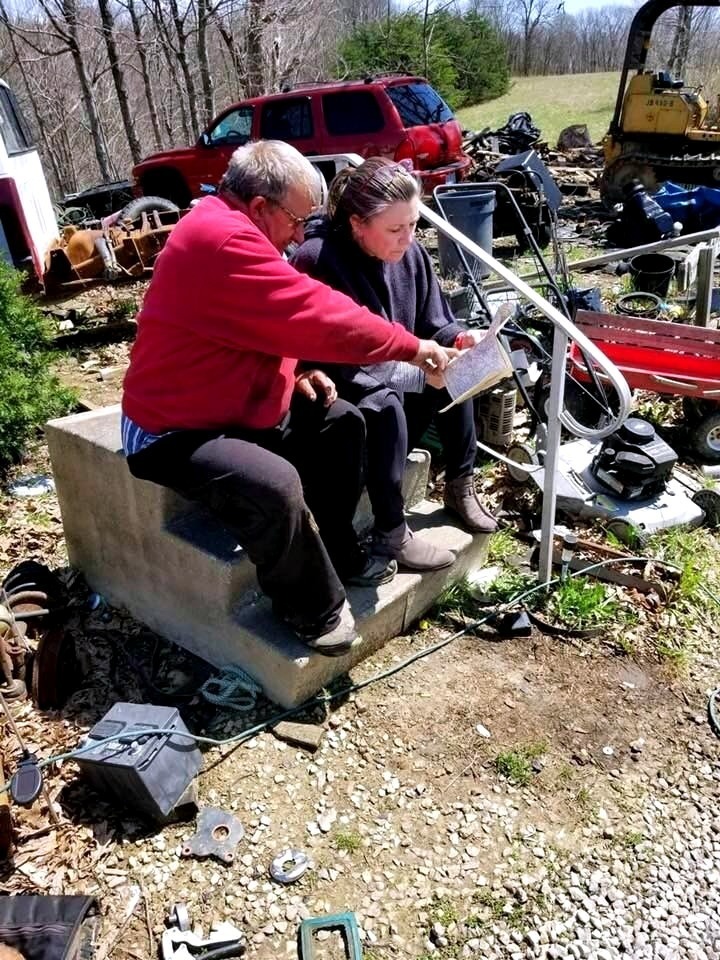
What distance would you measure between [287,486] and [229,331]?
1.58 feet

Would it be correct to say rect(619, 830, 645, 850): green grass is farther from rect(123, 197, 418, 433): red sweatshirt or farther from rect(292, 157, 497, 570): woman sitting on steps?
rect(123, 197, 418, 433): red sweatshirt

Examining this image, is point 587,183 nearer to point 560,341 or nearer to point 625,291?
point 625,291

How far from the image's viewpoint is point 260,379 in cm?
239

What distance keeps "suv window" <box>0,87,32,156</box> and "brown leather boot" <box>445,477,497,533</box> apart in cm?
617

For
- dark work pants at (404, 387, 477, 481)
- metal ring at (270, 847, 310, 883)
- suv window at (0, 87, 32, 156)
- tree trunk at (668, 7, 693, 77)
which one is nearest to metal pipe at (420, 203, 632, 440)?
dark work pants at (404, 387, 477, 481)

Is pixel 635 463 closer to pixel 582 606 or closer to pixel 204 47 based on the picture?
pixel 582 606

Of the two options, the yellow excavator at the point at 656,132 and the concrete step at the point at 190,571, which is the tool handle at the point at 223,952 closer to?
the concrete step at the point at 190,571

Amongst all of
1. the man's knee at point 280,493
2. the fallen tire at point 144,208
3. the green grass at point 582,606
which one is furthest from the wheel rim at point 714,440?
the fallen tire at point 144,208

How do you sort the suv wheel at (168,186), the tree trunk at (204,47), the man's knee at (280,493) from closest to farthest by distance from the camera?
1. the man's knee at (280,493)
2. the suv wheel at (168,186)
3. the tree trunk at (204,47)

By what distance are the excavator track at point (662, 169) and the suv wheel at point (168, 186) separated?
6.19 m

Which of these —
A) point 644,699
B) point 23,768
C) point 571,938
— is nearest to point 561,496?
point 644,699

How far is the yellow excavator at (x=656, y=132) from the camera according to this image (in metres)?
10.9

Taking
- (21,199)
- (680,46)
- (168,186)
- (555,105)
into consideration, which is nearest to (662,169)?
(168,186)

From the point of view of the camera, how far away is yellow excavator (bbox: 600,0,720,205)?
428 inches
